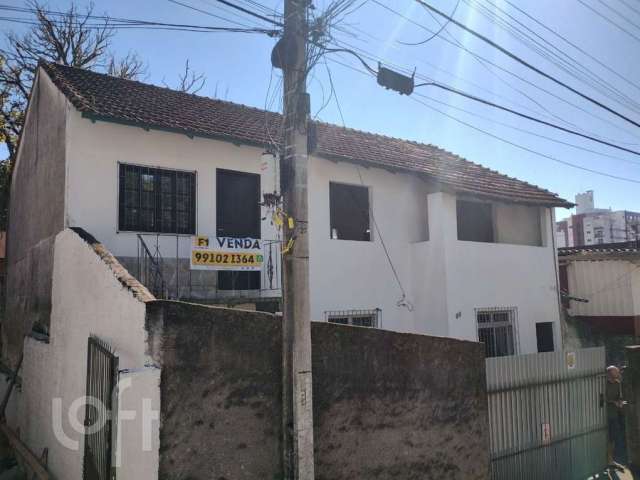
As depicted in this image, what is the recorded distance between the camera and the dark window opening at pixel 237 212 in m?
9.38

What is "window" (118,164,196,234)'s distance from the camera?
841cm

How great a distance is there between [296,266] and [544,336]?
33.5ft

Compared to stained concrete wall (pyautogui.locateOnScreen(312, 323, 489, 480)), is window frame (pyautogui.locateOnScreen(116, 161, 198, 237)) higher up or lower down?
higher up

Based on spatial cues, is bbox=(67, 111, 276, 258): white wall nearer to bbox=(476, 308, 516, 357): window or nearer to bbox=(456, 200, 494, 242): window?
bbox=(456, 200, 494, 242): window

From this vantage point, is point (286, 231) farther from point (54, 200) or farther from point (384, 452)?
point (54, 200)

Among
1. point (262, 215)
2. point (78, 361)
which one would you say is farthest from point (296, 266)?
point (262, 215)

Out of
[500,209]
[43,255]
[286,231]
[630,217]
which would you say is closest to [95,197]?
[43,255]

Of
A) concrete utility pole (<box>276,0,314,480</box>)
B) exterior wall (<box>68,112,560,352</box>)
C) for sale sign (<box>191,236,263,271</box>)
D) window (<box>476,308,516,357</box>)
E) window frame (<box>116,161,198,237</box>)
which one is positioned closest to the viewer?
concrete utility pole (<box>276,0,314,480</box>)

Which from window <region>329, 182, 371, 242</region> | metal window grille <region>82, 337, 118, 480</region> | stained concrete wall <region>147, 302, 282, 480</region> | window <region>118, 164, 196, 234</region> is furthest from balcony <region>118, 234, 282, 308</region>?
stained concrete wall <region>147, 302, 282, 480</region>

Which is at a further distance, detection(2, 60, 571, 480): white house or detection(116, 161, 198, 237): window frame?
detection(116, 161, 198, 237): window frame

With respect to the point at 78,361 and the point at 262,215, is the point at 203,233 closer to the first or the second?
the point at 262,215

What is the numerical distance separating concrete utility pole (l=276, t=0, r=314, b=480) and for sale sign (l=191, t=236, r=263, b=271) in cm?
391

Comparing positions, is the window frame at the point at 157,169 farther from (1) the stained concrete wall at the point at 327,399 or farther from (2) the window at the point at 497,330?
(2) the window at the point at 497,330

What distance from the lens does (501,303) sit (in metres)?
11.6
